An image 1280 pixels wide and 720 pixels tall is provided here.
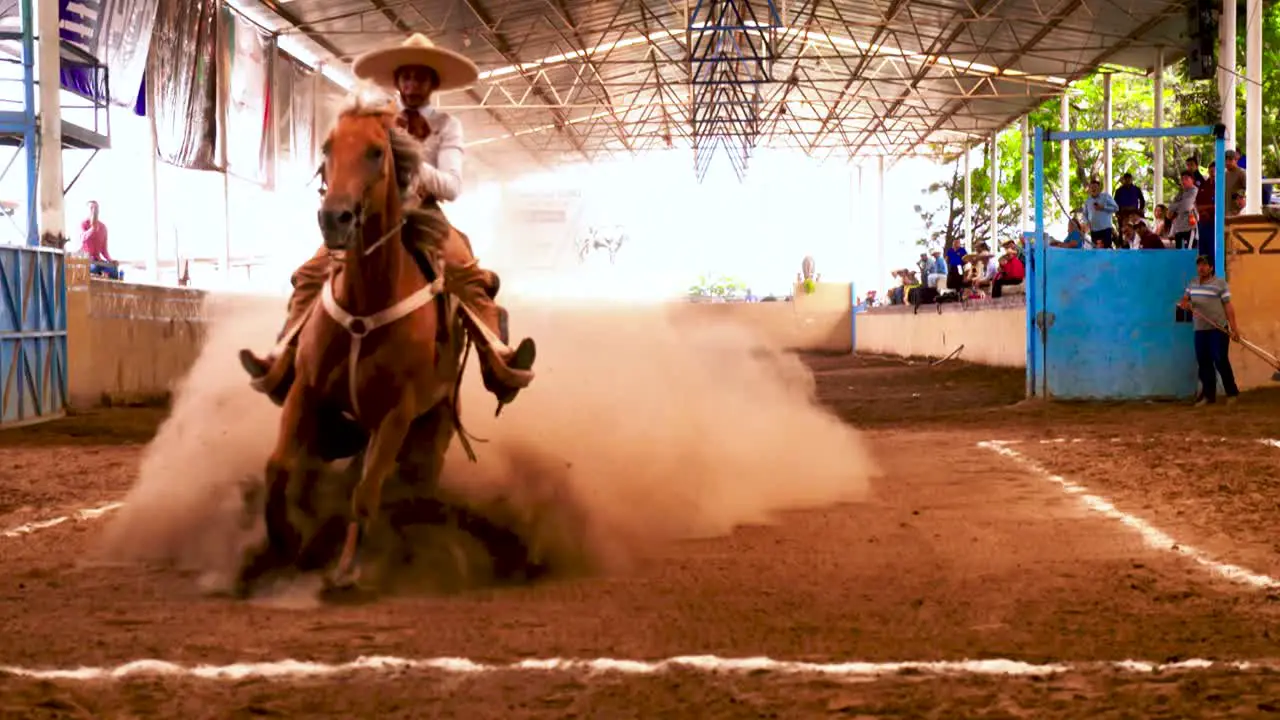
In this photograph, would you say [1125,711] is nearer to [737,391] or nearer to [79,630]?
[79,630]

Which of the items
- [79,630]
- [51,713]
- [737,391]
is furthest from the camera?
[737,391]

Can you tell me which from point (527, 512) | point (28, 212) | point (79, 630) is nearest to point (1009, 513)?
point (527, 512)

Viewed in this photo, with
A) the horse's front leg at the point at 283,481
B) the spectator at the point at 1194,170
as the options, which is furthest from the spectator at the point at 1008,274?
the horse's front leg at the point at 283,481

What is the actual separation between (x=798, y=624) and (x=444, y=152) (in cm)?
300

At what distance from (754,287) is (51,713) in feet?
152

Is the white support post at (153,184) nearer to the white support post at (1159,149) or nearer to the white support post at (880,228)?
the white support post at (1159,149)

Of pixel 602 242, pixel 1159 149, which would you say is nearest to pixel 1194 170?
pixel 1159 149

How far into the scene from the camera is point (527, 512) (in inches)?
254

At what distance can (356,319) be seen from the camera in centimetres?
540

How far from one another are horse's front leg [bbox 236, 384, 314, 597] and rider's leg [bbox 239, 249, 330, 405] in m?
0.20

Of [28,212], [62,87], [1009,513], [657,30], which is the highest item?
[657,30]

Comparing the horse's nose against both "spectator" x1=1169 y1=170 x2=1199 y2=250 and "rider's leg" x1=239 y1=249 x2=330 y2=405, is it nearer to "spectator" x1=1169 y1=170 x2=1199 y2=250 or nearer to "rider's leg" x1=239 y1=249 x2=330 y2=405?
"rider's leg" x1=239 y1=249 x2=330 y2=405

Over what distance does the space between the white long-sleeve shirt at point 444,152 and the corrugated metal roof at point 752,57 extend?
56.6ft

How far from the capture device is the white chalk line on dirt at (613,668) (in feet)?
13.6
